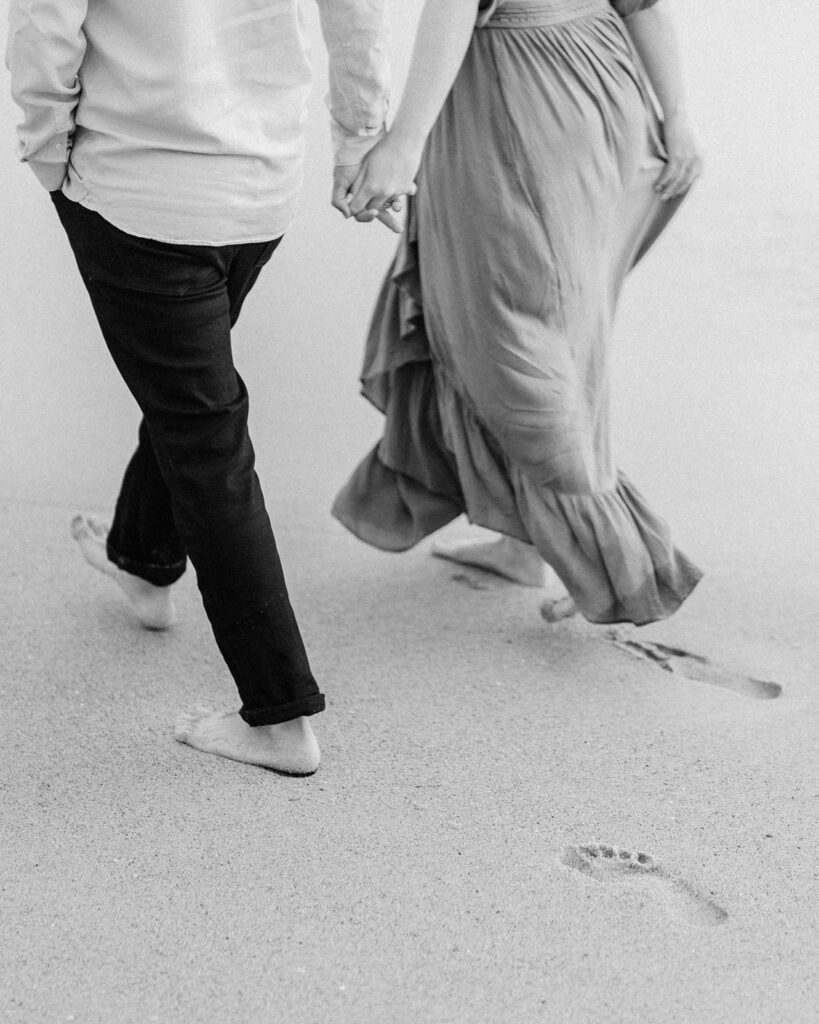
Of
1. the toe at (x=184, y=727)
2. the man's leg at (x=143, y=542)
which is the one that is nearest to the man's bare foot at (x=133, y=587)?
the man's leg at (x=143, y=542)

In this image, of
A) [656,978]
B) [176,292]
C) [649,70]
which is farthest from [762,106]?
[656,978]

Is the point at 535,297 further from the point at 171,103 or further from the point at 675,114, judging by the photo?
the point at 171,103

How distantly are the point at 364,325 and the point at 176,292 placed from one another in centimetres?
127

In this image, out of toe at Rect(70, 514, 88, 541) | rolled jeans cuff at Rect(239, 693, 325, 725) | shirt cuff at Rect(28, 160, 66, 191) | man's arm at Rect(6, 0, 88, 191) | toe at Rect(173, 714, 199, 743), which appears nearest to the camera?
man's arm at Rect(6, 0, 88, 191)

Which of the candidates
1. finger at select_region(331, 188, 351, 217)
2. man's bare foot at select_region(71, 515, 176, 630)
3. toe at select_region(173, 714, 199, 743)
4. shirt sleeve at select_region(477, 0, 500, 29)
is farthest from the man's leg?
shirt sleeve at select_region(477, 0, 500, 29)

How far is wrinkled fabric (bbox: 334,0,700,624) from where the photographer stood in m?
1.70

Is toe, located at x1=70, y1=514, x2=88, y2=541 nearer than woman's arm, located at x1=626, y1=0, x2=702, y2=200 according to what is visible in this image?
No

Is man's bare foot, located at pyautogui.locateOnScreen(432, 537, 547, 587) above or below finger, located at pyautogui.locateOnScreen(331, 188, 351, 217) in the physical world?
below

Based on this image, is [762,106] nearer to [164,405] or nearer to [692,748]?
[692,748]

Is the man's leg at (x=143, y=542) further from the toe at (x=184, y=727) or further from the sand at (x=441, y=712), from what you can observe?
the toe at (x=184, y=727)

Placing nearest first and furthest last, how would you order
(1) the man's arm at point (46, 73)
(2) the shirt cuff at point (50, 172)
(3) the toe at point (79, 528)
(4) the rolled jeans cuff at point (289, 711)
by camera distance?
(1) the man's arm at point (46, 73)
(2) the shirt cuff at point (50, 172)
(4) the rolled jeans cuff at point (289, 711)
(3) the toe at point (79, 528)

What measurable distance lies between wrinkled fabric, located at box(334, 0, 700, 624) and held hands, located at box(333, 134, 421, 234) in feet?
0.72

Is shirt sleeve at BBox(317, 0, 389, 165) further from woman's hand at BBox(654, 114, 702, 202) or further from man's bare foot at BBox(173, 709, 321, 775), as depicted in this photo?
man's bare foot at BBox(173, 709, 321, 775)

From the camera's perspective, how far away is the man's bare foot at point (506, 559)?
7.36 ft
